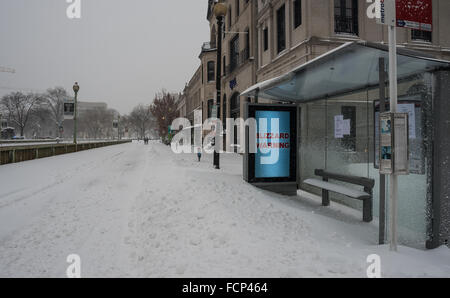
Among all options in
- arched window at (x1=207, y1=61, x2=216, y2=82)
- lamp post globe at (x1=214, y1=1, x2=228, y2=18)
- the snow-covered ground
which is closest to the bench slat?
the snow-covered ground

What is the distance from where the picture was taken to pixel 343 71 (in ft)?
19.1

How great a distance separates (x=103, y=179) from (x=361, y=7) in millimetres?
13989

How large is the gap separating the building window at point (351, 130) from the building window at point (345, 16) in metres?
8.16

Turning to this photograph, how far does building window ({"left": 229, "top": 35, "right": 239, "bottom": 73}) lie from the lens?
82.6 ft

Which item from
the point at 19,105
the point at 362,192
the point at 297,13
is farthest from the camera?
the point at 19,105

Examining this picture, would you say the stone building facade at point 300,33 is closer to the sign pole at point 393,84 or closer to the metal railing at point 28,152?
the sign pole at point 393,84

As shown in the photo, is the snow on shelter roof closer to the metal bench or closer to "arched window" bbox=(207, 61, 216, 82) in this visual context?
the metal bench

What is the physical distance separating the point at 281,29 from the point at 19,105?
3324 inches

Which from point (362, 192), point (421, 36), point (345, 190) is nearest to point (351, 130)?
point (345, 190)

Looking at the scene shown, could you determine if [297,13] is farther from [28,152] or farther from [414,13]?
[28,152]

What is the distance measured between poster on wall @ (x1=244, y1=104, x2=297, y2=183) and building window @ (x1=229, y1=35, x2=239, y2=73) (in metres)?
17.5

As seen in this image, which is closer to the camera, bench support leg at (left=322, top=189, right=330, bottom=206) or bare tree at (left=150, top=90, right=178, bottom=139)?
bench support leg at (left=322, top=189, right=330, bottom=206)
